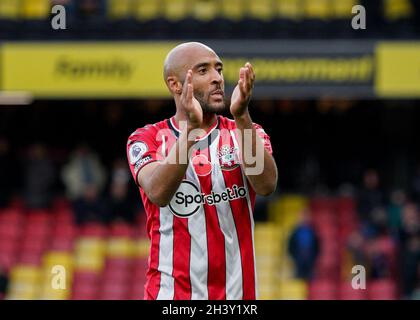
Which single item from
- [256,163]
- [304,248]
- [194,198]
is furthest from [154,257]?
[304,248]

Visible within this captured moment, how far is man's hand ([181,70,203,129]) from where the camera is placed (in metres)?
4.59

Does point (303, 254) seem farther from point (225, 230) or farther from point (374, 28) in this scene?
point (225, 230)

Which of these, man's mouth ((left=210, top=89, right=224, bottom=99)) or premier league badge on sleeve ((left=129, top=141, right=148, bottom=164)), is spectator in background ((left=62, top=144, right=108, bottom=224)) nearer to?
premier league badge on sleeve ((left=129, top=141, right=148, bottom=164))

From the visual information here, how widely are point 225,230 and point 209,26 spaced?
34.8 ft

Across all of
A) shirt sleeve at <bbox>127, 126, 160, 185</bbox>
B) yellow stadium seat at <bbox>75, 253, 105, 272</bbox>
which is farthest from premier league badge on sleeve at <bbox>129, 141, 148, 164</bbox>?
yellow stadium seat at <bbox>75, 253, 105, 272</bbox>

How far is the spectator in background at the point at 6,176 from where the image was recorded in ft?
53.4

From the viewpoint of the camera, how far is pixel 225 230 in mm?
4914

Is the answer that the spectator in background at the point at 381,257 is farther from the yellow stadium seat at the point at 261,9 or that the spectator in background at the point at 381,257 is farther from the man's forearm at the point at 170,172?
the man's forearm at the point at 170,172

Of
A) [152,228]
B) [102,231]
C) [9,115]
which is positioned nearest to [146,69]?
[102,231]

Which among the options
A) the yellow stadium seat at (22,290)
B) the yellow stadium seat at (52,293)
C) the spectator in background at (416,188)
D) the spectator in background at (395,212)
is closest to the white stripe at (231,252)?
the yellow stadium seat at (52,293)

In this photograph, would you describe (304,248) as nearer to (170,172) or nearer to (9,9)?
(9,9)

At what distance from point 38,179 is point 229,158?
11608mm
